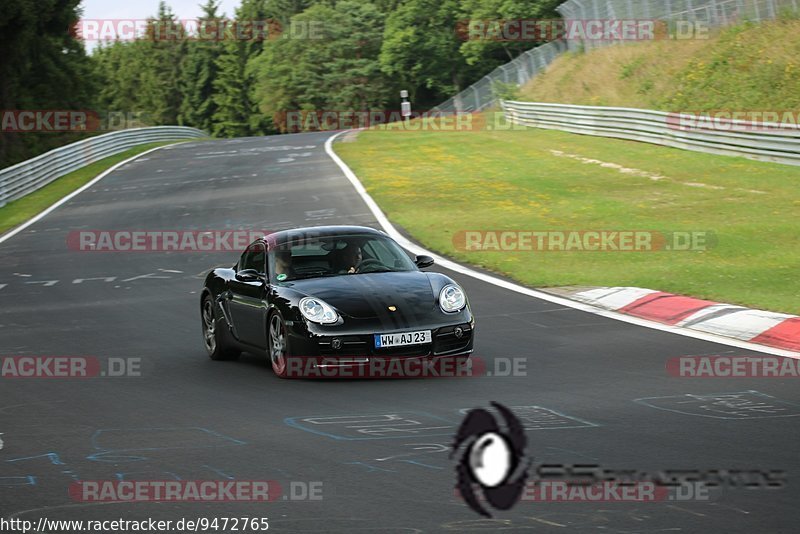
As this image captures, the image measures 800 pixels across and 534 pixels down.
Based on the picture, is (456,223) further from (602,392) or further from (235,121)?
(235,121)

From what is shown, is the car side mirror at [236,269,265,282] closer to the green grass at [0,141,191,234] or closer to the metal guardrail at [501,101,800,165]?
the green grass at [0,141,191,234]

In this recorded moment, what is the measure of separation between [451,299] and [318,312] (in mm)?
1191

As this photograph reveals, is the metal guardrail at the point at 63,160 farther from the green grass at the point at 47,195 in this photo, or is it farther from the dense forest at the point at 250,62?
the dense forest at the point at 250,62

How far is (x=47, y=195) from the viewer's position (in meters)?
35.1

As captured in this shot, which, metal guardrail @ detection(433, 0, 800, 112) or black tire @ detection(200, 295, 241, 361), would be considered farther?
metal guardrail @ detection(433, 0, 800, 112)

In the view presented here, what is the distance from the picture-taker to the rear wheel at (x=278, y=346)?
10555 millimetres

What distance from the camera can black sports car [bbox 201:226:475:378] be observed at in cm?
1020

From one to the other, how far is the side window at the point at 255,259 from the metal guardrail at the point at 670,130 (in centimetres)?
1860

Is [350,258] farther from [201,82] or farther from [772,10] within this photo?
[201,82]

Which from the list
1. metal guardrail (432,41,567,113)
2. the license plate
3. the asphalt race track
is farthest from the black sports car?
metal guardrail (432,41,567,113)

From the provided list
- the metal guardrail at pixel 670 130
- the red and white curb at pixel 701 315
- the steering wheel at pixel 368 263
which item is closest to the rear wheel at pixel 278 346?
the steering wheel at pixel 368 263

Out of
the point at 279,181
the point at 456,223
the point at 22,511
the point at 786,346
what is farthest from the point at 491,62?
the point at 22,511

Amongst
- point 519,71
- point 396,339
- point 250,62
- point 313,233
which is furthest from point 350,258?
point 250,62

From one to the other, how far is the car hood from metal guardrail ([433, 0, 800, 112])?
31.5 metres
